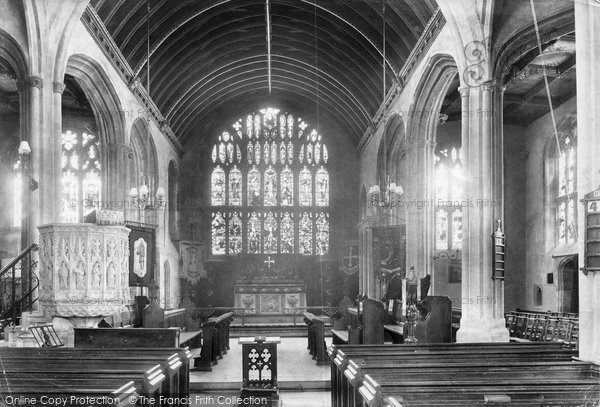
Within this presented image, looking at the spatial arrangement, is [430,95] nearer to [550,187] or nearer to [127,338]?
[550,187]

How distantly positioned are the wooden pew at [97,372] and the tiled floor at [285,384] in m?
1.35

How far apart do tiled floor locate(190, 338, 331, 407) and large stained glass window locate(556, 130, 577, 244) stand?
8.41 meters

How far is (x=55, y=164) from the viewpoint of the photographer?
10781mm

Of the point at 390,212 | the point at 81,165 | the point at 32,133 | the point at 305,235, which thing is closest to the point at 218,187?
the point at 305,235

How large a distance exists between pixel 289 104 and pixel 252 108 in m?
1.38

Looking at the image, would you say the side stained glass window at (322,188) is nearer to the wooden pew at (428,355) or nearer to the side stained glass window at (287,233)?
the side stained glass window at (287,233)

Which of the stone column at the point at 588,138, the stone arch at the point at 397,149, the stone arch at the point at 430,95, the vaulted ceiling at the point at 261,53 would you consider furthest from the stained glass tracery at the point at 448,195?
the stone column at the point at 588,138

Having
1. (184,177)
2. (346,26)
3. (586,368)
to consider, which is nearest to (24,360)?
(586,368)

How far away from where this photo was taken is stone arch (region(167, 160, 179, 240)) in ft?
72.9

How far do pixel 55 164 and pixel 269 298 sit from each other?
11281mm

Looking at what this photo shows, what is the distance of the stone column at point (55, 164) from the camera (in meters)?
10.7

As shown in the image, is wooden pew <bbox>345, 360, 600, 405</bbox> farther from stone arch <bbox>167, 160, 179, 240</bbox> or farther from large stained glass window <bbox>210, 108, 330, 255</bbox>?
large stained glass window <bbox>210, 108, 330, 255</bbox>

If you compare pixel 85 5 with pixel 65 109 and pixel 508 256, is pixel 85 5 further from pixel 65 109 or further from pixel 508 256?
pixel 508 256

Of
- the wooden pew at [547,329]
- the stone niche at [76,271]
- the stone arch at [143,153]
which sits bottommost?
the wooden pew at [547,329]
